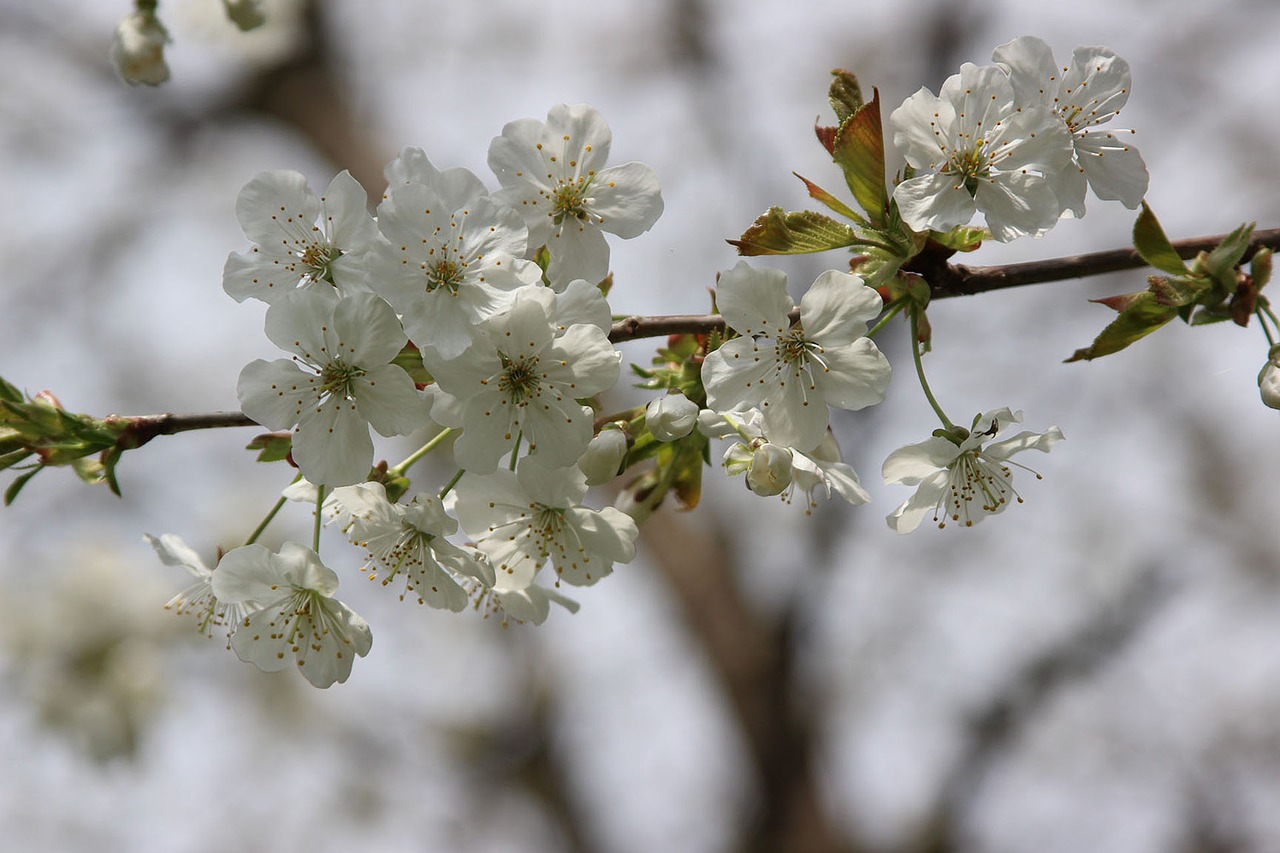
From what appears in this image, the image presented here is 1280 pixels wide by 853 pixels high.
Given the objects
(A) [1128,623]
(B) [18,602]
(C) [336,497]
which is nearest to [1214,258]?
(C) [336,497]

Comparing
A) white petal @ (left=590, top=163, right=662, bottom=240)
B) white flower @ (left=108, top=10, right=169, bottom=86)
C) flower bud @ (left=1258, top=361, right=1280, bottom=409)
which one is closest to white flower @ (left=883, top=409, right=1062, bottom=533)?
flower bud @ (left=1258, top=361, right=1280, bottom=409)

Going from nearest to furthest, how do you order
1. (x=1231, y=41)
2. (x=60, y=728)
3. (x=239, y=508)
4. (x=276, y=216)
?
1. (x=276, y=216)
2. (x=60, y=728)
3. (x=1231, y=41)
4. (x=239, y=508)

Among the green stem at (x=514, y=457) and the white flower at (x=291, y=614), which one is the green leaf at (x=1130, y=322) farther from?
the white flower at (x=291, y=614)

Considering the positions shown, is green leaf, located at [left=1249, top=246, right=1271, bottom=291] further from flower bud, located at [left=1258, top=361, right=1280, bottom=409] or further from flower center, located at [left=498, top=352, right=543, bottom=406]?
flower center, located at [left=498, top=352, right=543, bottom=406]

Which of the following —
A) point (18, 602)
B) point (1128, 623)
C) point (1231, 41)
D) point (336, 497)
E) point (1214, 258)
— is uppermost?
point (1231, 41)

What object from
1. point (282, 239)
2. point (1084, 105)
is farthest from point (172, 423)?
point (1084, 105)

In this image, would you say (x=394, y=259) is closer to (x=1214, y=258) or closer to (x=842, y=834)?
(x=1214, y=258)

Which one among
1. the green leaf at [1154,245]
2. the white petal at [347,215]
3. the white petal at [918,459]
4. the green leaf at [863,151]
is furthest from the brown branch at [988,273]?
the white petal at [347,215]
